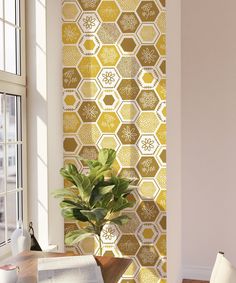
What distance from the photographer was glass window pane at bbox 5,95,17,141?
3.40 meters

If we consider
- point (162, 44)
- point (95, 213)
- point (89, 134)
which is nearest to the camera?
point (95, 213)

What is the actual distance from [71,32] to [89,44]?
0.17 m

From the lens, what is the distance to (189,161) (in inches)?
209

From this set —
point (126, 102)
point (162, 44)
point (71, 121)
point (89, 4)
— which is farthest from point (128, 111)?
point (89, 4)

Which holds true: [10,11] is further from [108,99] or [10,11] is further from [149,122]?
[149,122]

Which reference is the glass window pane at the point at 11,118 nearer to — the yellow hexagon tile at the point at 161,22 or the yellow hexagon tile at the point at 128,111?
the yellow hexagon tile at the point at 128,111

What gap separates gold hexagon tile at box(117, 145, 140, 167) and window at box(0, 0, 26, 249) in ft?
2.44

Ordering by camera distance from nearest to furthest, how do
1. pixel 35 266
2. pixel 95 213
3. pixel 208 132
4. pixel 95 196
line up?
pixel 35 266
pixel 95 213
pixel 95 196
pixel 208 132

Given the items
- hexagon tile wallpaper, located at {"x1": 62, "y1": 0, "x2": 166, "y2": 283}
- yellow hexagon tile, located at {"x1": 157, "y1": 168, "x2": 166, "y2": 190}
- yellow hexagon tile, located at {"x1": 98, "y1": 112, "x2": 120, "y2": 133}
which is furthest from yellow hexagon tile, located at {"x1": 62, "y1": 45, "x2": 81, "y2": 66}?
yellow hexagon tile, located at {"x1": 157, "y1": 168, "x2": 166, "y2": 190}

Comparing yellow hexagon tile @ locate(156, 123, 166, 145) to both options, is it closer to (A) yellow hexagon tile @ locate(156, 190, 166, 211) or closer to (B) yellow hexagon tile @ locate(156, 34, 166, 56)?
(A) yellow hexagon tile @ locate(156, 190, 166, 211)

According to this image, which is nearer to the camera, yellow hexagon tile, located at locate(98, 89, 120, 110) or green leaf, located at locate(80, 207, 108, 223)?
green leaf, located at locate(80, 207, 108, 223)

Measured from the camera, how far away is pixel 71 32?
390 centimetres

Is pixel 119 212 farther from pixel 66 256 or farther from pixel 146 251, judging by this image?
pixel 66 256

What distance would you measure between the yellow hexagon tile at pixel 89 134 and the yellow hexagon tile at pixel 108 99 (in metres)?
0.17
